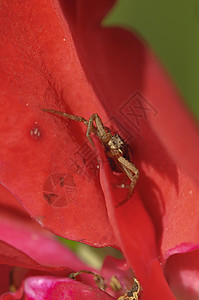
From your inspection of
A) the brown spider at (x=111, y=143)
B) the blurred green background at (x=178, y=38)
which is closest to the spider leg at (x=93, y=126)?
the brown spider at (x=111, y=143)

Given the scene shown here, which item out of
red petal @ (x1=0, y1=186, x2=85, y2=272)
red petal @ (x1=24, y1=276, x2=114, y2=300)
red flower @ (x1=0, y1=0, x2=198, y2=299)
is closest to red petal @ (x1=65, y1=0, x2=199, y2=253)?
red flower @ (x1=0, y1=0, x2=198, y2=299)

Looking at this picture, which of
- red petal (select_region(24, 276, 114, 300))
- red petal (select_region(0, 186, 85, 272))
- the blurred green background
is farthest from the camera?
red petal (select_region(0, 186, 85, 272))

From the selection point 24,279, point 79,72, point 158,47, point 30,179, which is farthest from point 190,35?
point 24,279

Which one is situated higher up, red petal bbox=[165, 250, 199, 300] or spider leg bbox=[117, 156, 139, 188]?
spider leg bbox=[117, 156, 139, 188]

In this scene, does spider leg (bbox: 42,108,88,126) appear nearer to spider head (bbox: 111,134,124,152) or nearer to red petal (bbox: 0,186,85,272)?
spider head (bbox: 111,134,124,152)

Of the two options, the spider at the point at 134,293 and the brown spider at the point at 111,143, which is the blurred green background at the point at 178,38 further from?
the spider at the point at 134,293

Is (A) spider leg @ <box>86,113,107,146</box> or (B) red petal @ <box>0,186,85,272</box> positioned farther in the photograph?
(B) red petal @ <box>0,186,85,272</box>
